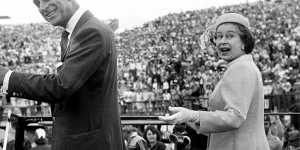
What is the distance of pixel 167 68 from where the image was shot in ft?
79.3

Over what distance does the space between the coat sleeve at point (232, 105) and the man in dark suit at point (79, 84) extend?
42cm

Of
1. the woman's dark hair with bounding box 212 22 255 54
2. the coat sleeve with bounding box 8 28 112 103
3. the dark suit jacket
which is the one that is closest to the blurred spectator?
the woman's dark hair with bounding box 212 22 255 54

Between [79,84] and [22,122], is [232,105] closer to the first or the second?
[79,84]

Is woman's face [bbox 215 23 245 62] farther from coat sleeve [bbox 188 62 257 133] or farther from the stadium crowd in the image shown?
the stadium crowd

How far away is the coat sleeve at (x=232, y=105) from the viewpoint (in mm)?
2082

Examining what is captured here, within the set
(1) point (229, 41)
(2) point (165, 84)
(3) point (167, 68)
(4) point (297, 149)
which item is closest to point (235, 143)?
(1) point (229, 41)

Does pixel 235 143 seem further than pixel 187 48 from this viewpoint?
No

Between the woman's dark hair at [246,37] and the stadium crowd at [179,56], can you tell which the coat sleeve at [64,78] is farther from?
the stadium crowd at [179,56]

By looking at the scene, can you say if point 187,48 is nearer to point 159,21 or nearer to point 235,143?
point 159,21

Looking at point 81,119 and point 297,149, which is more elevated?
point 81,119

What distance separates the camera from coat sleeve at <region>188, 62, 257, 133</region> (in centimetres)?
208

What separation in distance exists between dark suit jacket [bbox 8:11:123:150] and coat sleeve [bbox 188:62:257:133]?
16.3 inches

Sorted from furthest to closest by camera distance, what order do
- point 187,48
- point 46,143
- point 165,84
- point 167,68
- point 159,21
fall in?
point 159,21
point 187,48
point 167,68
point 165,84
point 46,143

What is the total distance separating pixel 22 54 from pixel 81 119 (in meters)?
33.4
